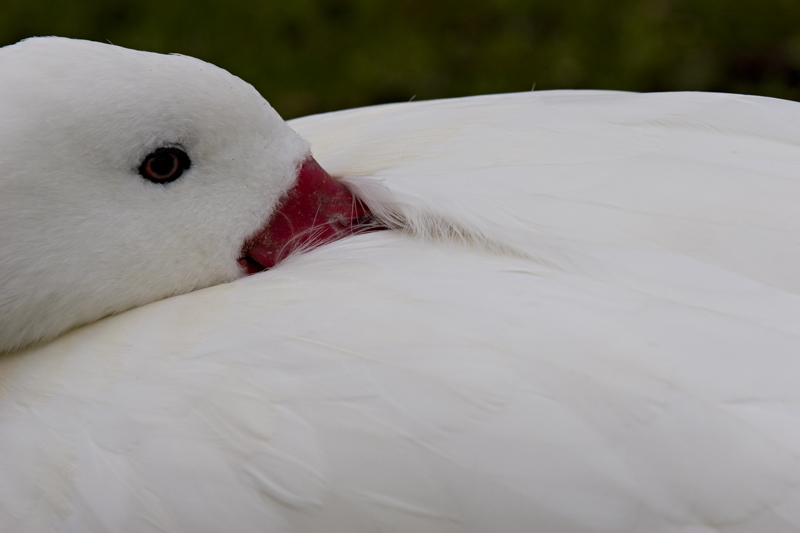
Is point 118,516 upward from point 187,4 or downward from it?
downward

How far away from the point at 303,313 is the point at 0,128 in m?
0.46

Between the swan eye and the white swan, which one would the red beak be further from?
the swan eye

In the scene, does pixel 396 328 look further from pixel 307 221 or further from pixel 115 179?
pixel 115 179

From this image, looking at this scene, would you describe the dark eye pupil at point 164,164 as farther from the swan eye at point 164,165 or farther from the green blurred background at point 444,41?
the green blurred background at point 444,41

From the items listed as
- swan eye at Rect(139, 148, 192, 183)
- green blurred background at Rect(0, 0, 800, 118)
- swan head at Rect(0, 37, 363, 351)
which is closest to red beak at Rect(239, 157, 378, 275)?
swan head at Rect(0, 37, 363, 351)

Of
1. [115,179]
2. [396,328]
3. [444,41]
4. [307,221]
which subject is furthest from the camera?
[444,41]

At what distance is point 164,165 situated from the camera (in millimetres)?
1287

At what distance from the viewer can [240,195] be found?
4.38 feet

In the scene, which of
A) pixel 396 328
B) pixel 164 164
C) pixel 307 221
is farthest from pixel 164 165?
pixel 396 328

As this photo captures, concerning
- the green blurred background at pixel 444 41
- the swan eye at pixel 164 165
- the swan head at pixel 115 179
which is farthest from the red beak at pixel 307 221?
the green blurred background at pixel 444 41

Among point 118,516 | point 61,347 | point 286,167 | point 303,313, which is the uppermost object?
point 286,167

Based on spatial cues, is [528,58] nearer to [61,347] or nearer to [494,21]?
[494,21]

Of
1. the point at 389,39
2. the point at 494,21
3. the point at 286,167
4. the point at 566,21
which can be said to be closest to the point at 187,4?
the point at 389,39

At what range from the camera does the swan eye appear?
127 cm
